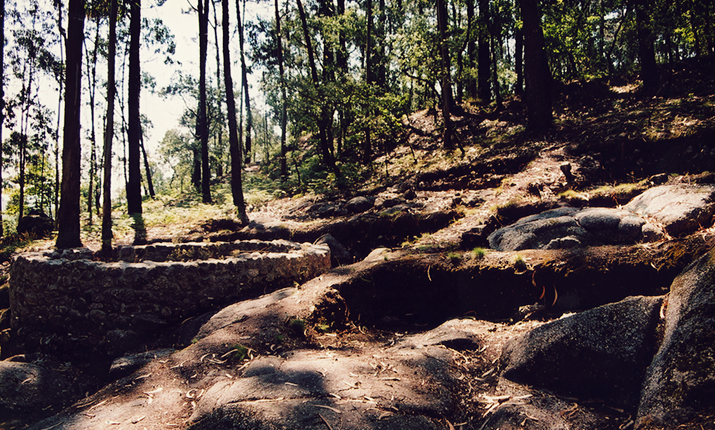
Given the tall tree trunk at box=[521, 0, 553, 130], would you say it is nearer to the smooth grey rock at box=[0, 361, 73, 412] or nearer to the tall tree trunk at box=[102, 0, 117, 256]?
the tall tree trunk at box=[102, 0, 117, 256]

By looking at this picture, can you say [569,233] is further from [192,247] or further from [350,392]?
[192,247]

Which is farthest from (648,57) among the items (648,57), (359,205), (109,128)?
(109,128)

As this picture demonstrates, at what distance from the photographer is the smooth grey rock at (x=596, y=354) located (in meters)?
2.85

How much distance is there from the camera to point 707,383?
2117 mm

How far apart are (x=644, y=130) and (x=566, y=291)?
7353mm

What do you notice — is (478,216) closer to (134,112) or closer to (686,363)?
(686,363)

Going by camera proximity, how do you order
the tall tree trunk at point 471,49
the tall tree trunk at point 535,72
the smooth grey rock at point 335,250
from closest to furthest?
the smooth grey rock at point 335,250
the tall tree trunk at point 535,72
the tall tree trunk at point 471,49

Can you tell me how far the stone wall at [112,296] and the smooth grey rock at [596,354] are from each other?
496 centimetres

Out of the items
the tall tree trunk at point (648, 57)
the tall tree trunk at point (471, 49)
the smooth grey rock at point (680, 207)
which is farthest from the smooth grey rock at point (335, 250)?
the tall tree trunk at point (648, 57)

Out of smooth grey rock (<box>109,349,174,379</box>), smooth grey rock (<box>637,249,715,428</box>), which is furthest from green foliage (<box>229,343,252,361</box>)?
smooth grey rock (<box>637,249,715,428</box>)

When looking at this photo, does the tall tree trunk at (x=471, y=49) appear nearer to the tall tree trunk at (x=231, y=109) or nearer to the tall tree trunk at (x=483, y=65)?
the tall tree trunk at (x=483, y=65)

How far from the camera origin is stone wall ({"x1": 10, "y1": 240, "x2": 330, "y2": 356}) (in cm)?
621

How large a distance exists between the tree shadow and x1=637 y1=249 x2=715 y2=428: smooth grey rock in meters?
12.2

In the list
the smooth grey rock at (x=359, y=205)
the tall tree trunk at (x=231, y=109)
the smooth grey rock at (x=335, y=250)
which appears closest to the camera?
the smooth grey rock at (x=335, y=250)
